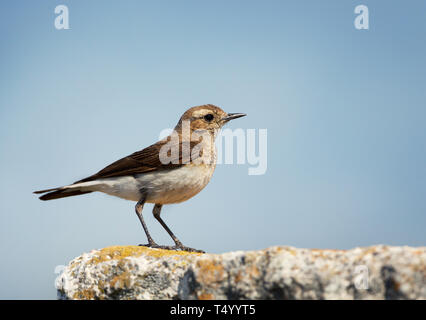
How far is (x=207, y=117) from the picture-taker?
8656 millimetres

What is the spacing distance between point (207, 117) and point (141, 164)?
1.73 metres

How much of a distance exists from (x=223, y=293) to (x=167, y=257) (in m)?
1.26

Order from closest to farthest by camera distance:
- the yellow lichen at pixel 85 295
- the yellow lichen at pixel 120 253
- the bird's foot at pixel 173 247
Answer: the yellow lichen at pixel 85 295 → the yellow lichen at pixel 120 253 → the bird's foot at pixel 173 247

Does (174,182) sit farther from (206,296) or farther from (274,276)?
(274,276)

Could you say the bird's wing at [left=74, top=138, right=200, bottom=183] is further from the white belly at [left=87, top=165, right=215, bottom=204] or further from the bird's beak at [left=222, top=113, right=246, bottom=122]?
the bird's beak at [left=222, top=113, right=246, bottom=122]

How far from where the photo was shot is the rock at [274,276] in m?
3.48

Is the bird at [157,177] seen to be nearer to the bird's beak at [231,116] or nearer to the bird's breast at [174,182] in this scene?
A: the bird's breast at [174,182]

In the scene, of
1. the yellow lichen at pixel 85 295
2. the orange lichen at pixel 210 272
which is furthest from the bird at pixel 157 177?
the orange lichen at pixel 210 272

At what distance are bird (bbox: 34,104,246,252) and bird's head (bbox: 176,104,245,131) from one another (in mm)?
592

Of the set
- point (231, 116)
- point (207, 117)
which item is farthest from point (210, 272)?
point (231, 116)

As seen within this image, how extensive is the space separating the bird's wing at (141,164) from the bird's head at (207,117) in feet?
2.70

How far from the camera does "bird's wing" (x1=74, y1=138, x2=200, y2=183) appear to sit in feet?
24.6
